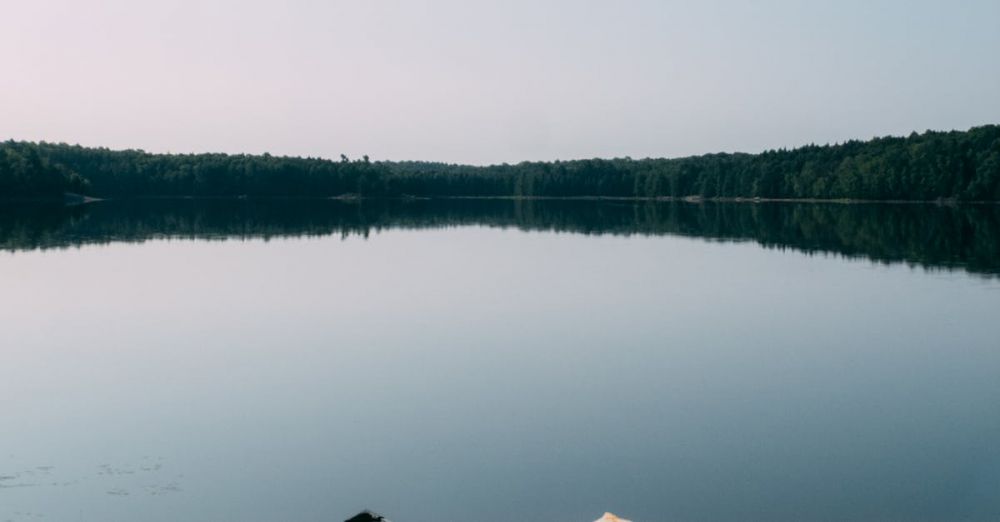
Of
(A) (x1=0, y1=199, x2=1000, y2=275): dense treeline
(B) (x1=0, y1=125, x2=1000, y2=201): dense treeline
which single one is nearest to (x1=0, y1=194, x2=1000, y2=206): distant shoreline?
(B) (x1=0, y1=125, x2=1000, y2=201): dense treeline

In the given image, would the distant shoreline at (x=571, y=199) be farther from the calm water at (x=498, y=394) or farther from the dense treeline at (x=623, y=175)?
the calm water at (x=498, y=394)

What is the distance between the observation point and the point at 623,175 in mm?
198875

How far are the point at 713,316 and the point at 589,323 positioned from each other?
14.0ft

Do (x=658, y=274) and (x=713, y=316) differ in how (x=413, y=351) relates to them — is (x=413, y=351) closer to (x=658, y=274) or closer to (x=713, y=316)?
(x=713, y=316)

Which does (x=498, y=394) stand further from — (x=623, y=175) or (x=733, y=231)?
(x=623, y=175)

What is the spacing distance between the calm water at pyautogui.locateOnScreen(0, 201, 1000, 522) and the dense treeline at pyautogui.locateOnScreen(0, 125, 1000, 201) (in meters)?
91.8

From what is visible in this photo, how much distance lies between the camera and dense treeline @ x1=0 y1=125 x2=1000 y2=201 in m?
121

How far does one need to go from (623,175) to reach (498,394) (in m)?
183

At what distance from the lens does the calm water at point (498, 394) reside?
13266 millimetres

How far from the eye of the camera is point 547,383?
773 inches

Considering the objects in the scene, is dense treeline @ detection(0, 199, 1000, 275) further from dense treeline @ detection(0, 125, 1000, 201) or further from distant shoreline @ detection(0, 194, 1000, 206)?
dense treeline @ detection(0, 125, 1000, 201)

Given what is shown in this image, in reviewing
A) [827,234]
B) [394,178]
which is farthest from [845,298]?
[394,178]

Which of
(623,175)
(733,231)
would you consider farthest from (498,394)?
(623,175)

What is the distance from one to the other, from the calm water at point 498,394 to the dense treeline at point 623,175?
9175cm
